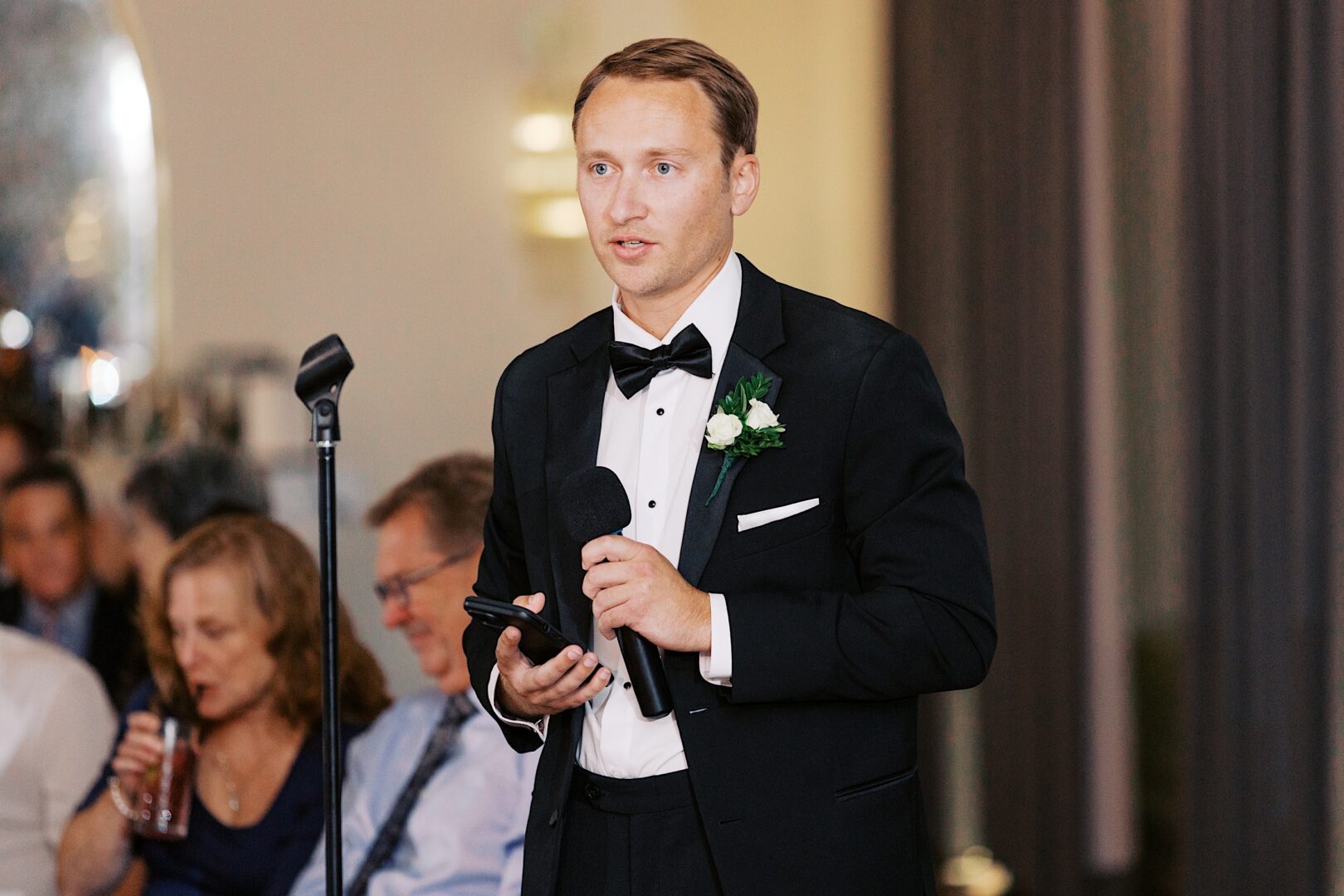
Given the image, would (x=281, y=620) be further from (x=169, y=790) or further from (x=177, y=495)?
(x=177, y=495)

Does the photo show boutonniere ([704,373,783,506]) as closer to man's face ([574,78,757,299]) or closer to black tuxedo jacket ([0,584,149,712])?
man's face ([574,78,757,299])

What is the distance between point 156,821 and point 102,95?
10.9ft

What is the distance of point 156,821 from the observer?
296 cm

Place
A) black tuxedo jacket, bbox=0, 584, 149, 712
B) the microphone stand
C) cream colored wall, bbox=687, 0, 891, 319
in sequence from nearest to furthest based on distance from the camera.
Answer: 1. the microphone stand
2. black tuxedo jacket, bbox=0, 584, 149, 712
3. cream colored wall, bbox=687, 0, 891, 319

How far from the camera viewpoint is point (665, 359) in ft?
5.60

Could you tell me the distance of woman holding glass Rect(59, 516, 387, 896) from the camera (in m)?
3.17

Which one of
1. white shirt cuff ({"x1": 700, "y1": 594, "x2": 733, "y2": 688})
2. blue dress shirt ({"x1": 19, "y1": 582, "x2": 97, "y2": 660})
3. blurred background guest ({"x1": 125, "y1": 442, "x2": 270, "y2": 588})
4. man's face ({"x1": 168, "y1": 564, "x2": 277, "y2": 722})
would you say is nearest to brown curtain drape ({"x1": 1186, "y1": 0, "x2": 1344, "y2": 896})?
white shirt cuff ({"x1": 700, "y1": 594, "x2": 733, "y2": 688})

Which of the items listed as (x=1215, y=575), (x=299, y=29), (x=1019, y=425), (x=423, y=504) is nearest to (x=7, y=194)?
(x=299, y=29)

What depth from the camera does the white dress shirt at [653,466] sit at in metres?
1.64

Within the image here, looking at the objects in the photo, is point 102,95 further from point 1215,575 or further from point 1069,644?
point 1215,575

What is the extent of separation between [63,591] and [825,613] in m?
3.99

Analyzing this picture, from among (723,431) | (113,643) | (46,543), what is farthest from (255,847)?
(46,543)

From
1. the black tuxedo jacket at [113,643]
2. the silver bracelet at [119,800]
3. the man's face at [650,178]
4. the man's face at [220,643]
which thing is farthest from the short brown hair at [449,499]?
the black tuxedo jacket at [113,643]

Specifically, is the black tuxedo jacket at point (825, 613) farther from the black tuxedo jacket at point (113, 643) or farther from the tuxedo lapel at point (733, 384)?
the black tuxedo jacket at point (113, 643)
